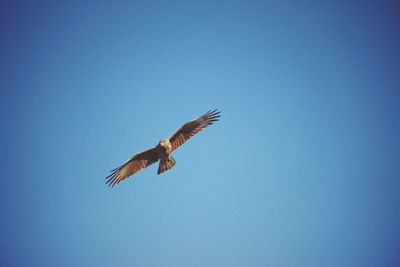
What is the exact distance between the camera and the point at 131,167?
1123 centimetres

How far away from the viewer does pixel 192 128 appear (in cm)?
1077

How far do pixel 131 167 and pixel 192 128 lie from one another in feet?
8.60

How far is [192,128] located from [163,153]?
4.26 ft

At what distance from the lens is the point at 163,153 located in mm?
10508

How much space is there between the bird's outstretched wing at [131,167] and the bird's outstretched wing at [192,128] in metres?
0.93

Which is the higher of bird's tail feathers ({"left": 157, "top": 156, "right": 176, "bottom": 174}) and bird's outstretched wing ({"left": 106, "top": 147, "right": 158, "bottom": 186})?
bird's outstretched wing ({"left": 106, "top": 147, "right": 158, "bottom": 186})

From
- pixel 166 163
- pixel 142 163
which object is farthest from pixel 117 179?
pixel 166 163

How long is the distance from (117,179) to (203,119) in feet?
12.2

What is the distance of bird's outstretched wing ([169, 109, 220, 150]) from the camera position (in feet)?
35.1

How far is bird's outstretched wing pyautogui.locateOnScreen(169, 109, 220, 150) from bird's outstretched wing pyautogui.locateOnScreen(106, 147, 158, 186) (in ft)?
3.04

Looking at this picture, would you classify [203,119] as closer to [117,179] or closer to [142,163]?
[142,163]

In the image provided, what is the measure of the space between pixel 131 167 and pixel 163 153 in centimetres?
152

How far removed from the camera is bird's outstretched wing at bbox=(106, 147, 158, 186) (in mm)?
11078

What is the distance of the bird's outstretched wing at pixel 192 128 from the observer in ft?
35.1
